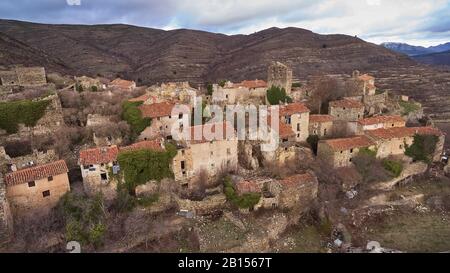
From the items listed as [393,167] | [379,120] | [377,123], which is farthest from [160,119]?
[379,120]

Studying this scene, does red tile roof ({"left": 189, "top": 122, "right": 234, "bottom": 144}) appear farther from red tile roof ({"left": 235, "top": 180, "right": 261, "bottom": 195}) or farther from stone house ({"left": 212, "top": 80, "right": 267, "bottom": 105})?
stone house ({"left": 212, "top": 80, "right": 267, "bottom": 105})

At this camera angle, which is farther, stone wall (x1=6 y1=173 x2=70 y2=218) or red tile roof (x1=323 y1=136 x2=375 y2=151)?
red tile roof (x1=323 y1=136 x2=375 y2=151)

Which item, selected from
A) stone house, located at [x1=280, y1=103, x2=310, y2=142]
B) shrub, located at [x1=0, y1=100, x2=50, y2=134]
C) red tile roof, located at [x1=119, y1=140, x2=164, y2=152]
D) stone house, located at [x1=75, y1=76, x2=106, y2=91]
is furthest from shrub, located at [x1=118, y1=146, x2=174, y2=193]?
stone house, located at [x1=75, y1=76, x2=106, y2=91]

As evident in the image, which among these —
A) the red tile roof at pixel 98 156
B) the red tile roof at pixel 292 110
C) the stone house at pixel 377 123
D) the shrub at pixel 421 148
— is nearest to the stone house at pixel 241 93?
the red tile roof at pixel 292 110

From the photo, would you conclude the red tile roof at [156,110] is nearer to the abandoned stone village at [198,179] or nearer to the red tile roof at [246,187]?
the abandoned stone village at [198,179]

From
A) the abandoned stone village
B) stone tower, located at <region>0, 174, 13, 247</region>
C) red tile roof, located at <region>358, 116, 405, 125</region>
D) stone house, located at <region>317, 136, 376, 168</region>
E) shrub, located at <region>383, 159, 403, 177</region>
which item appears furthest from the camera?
red tile roof, located at <region>358, 116, 405, 125</region>
